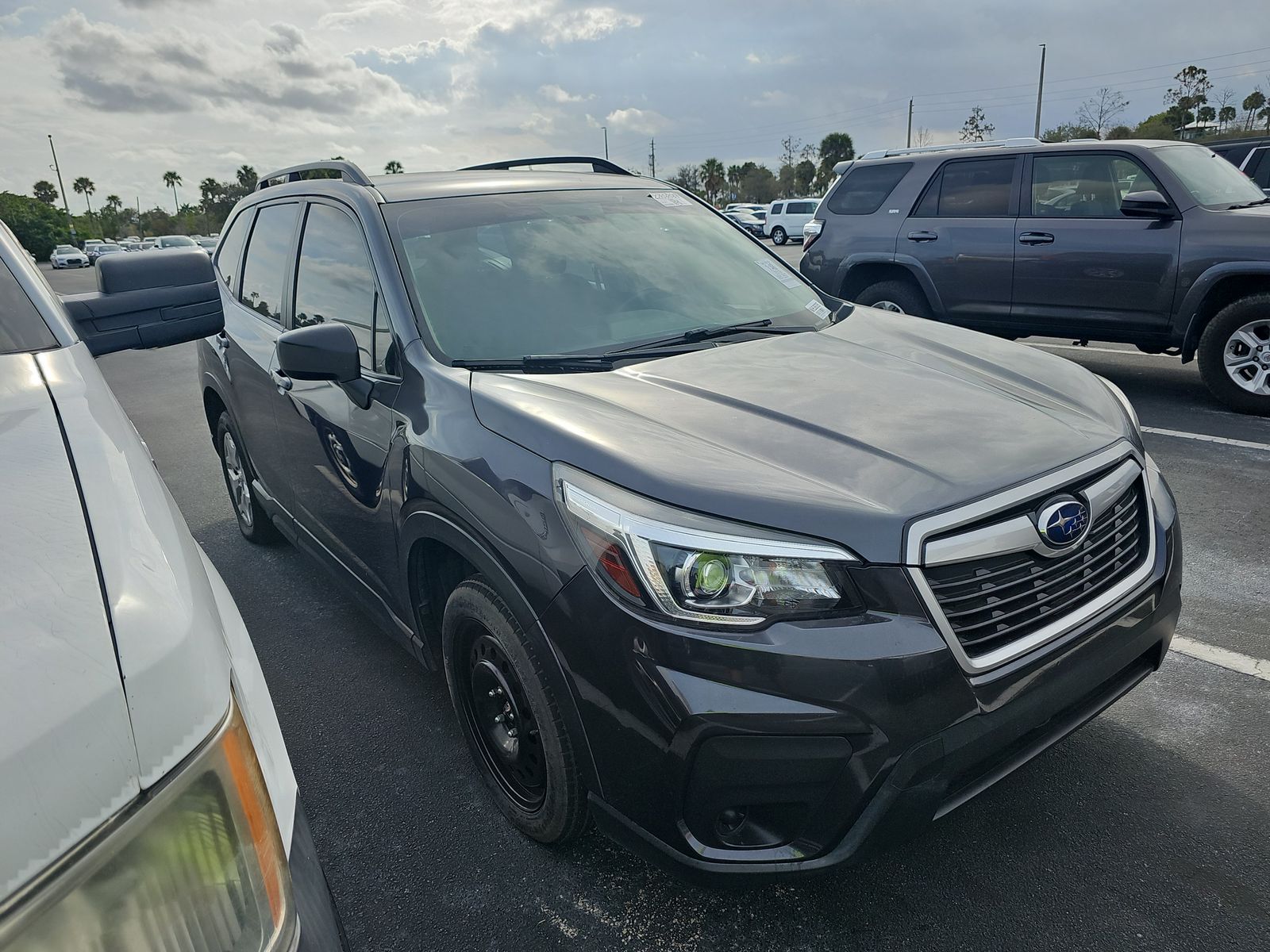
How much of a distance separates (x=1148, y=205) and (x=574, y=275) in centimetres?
525

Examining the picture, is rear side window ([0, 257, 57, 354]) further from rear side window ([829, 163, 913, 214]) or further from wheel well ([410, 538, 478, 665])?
rear side window ([829, 163, 913, 214])

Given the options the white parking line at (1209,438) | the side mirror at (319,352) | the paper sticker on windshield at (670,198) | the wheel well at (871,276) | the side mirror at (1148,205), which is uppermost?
the paper sticker on windshield at (670,198)

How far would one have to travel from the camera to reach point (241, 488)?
4.66m

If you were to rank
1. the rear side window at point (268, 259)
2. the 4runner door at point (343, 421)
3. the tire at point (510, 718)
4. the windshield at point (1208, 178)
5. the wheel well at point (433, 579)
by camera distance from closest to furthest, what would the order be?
the tire at point (510, 718) < the wheel well at point (433, 579) < the 4runner door at point (343, 421) < the rear side window at point (268, 259) < the windshield at point (1208, 178)

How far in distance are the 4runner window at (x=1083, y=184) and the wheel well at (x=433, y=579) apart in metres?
6.33

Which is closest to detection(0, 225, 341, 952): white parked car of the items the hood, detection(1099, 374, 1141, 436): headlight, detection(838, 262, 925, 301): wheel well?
the hood

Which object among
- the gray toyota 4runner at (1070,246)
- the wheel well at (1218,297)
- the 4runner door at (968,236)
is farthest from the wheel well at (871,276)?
the wheel well at (1218,297)

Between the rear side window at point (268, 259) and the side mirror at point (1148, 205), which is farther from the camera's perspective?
the side mirror at point (1148, 205)

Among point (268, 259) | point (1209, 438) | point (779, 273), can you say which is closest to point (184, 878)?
point (779, 273)

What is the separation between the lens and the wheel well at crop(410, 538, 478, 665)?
249 centimetres

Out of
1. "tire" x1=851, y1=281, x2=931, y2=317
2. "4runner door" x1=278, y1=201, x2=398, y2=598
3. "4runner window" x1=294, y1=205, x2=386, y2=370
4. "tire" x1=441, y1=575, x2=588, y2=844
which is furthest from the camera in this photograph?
"tire" x1=851, y1=281, x2=931, y2=317

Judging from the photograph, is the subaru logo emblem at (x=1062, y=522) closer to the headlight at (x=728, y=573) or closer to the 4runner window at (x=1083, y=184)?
the headlight at (x=728, y=573)

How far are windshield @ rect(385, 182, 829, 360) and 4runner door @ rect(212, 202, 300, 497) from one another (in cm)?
94

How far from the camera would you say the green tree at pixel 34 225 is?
64.4 metres
